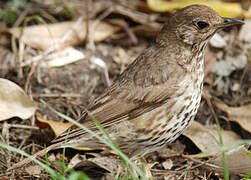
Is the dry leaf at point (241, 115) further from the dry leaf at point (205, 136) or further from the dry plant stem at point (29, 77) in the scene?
the dry plant stem at point (29, 77)

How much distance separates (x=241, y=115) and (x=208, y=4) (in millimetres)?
1495

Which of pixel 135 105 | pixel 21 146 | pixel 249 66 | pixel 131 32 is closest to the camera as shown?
pixel 135 105

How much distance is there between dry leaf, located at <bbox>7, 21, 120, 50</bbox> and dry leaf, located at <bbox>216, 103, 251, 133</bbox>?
74.1 inches

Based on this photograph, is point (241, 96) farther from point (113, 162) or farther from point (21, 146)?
point (21, 146)

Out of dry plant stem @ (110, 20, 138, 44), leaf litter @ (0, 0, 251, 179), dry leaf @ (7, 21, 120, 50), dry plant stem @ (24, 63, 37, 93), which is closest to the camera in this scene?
leaf litter @ (0, 0, 251, 179)

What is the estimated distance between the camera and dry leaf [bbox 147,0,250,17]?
196 inches

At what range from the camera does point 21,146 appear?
13.2ft

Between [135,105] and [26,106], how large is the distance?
111 centimetres

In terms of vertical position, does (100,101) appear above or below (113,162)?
above

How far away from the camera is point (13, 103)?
402cm

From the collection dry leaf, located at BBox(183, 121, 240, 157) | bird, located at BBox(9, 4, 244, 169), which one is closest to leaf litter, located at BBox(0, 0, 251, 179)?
dry leaf, located at BBox(183, 121, 240, 157)

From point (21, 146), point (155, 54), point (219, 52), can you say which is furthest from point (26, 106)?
point (219, 52)

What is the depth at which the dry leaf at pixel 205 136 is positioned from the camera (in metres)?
4.03

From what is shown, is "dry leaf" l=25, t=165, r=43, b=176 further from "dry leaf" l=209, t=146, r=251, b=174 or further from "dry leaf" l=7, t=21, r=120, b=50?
"dry leaf" l=7, t=21, r=120, b=50
